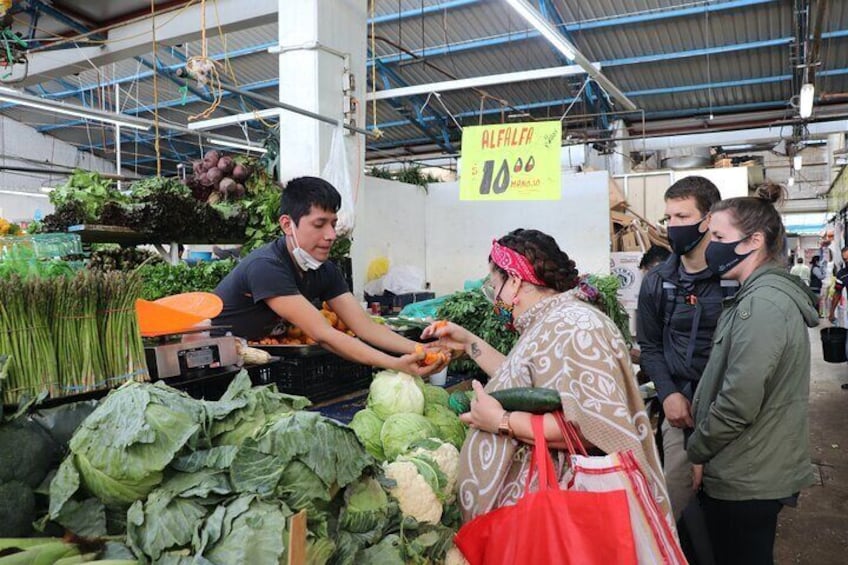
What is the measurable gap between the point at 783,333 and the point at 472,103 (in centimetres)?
1200

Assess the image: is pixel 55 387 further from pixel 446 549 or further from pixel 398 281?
pixel 398 281

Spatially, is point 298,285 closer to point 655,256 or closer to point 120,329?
point 120,329

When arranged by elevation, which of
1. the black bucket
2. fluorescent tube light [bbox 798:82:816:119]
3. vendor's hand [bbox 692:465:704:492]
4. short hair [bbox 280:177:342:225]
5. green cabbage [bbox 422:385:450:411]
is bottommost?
the black bucket

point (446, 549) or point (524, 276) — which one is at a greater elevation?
point (524, 276)

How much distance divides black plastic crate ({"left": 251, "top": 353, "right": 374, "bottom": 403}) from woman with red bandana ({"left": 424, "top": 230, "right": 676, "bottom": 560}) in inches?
42.5

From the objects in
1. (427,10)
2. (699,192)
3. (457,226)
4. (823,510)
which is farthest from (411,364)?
(427,10)

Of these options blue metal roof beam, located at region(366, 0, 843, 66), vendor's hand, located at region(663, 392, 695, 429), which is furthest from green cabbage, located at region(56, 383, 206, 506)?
blue metal roof beam, located at region(366, 0, 843, 66)

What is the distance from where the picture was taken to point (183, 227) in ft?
16.1

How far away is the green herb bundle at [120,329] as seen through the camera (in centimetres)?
173

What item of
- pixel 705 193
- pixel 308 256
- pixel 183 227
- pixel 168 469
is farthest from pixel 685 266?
pixel 183 227

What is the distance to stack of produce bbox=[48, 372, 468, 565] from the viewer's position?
3.60 ft

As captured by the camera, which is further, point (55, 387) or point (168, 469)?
point (55, 387)

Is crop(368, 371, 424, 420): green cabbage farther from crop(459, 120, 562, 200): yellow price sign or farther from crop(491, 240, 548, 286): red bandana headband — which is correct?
crop(459, 120, 562, 200): yellow price sign

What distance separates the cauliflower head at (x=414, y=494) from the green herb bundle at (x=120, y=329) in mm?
835
